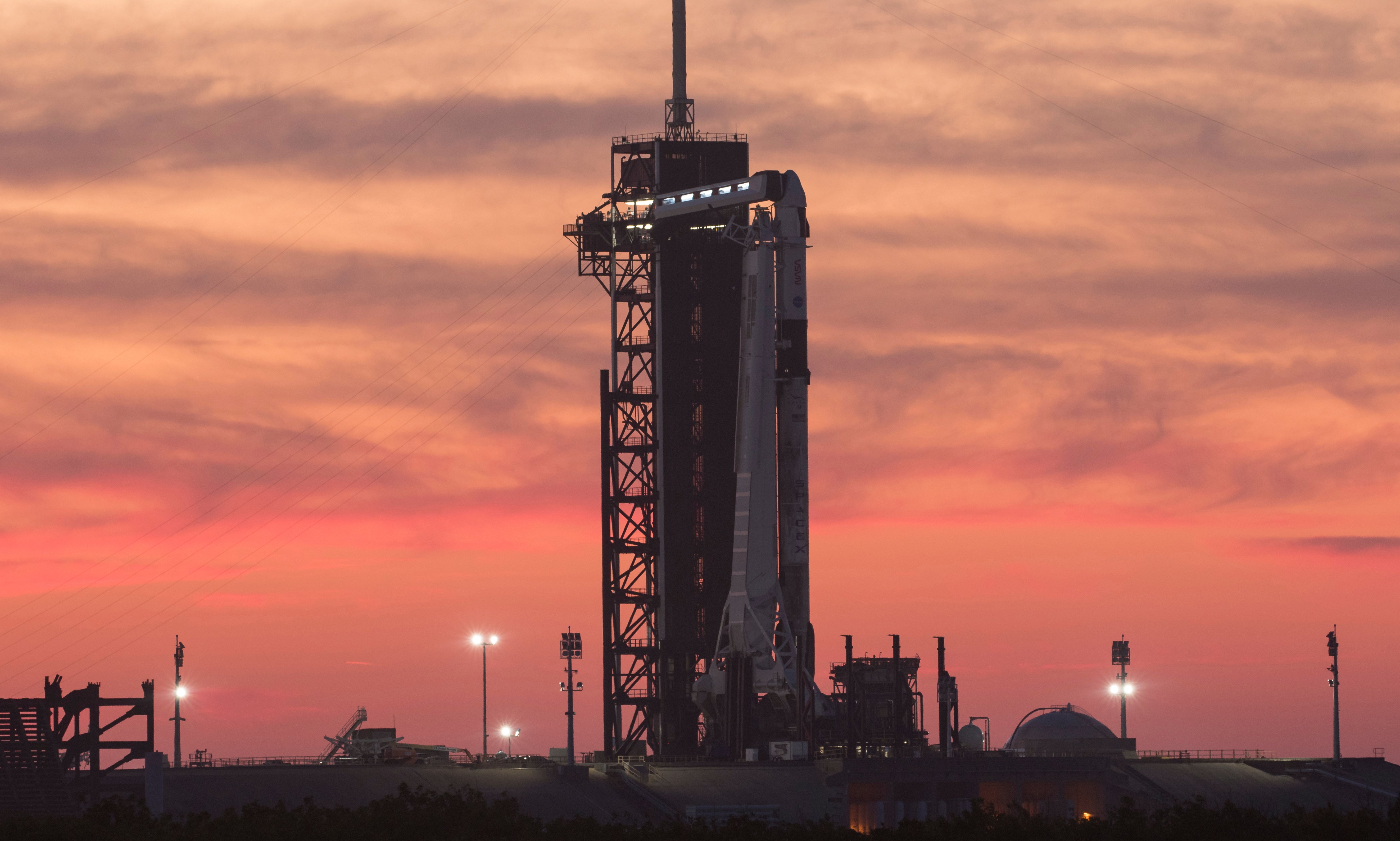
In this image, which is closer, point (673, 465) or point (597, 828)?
point (597, 828)

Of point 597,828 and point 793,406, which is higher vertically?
point 793,406

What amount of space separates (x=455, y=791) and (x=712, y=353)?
5006 centimetres

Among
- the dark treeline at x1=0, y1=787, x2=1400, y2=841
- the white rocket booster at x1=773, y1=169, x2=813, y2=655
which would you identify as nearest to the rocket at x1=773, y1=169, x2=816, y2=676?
the white rocket booster at x1=773, y1=169, x2=813, y2=655

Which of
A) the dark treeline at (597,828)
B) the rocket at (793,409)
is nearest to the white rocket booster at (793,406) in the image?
the rocket at (793,409)

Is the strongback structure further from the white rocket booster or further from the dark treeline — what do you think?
the dark treeline

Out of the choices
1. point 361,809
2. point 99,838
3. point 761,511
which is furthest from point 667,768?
→ point 99,838

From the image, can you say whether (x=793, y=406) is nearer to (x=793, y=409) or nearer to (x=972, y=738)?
(x=793, y=409)

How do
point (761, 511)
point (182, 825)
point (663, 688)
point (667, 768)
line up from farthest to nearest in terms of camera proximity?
point (663, 688) → point (761, 511) → point (667, 768) → point (182, 825)

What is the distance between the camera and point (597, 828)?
8825 cm

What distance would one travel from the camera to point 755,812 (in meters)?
126

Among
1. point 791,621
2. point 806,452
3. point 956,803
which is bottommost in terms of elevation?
point 956,803

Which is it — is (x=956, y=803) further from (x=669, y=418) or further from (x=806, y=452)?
(x=669, y=418)

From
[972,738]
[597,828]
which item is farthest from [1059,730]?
[597,828]

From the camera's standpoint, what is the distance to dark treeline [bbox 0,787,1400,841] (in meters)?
79.6
